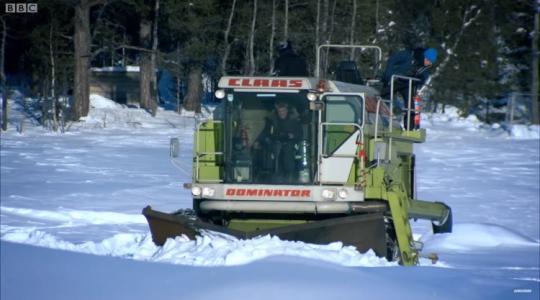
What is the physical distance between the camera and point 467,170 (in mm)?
28516

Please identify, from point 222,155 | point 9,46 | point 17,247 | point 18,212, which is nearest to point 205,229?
point 222,155

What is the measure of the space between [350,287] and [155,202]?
11.8 meters

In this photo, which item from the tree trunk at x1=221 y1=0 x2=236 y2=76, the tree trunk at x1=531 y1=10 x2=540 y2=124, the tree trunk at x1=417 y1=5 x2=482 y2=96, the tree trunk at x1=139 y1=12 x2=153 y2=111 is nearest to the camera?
the tree trunk at x1=221 y1=0 x2=236 y2=76

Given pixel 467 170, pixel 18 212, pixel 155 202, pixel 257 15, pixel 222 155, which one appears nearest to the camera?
pixel 222 155

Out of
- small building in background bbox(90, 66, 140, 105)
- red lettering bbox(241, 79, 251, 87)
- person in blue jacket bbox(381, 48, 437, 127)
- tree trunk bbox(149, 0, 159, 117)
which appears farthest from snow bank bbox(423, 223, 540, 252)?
small building in background bbox(90, 66, 140, 105)

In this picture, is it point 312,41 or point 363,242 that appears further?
point 312,41

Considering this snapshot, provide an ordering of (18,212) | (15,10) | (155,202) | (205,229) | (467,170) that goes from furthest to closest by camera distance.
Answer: (15,10)
(467,170)
(155,202)
(18,212)
(205,229)

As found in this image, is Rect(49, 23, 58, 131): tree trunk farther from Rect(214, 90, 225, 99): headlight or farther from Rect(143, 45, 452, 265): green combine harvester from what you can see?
Rect(214, 90, 225, 99): headlight

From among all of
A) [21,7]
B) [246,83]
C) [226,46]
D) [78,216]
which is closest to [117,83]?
[226,46]

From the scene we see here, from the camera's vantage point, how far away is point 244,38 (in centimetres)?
3797

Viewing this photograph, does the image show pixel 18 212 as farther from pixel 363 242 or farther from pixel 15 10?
pixel 15 10

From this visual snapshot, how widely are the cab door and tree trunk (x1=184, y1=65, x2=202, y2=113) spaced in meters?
27.2

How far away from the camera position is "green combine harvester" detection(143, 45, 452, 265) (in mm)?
12141

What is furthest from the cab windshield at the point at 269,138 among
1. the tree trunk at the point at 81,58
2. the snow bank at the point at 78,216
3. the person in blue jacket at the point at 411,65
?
the tree trunk at the point at 81,58
